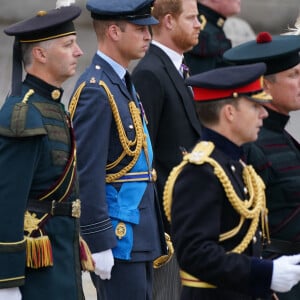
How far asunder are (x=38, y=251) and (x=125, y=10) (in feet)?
4.76

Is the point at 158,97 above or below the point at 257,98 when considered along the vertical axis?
below

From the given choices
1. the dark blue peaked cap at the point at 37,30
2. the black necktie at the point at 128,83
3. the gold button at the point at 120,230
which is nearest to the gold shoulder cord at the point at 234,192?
the dark blue peaked cap at the point at 37,30

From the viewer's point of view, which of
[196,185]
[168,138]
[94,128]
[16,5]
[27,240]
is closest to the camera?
[196,185]

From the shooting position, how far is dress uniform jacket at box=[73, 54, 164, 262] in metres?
6.70

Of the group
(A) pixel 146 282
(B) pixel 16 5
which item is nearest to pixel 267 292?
(A) pixel 146 282

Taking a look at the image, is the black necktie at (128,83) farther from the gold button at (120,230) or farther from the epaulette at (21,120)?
the epaulette at (21,120)

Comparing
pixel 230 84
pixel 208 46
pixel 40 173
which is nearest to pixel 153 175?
pixel 40 173

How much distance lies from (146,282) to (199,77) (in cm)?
145

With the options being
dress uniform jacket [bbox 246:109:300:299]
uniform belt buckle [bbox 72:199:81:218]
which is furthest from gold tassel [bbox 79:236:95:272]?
dress uniform jacket [bbox 246:109:300:299]

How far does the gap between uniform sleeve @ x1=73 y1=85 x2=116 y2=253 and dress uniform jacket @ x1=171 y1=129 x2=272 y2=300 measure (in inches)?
46.3

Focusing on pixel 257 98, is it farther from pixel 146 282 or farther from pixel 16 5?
pixel 16 5

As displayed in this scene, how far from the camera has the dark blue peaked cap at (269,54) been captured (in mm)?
6641

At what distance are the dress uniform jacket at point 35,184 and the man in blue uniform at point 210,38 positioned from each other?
2704mm

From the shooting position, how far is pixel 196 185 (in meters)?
5.47
